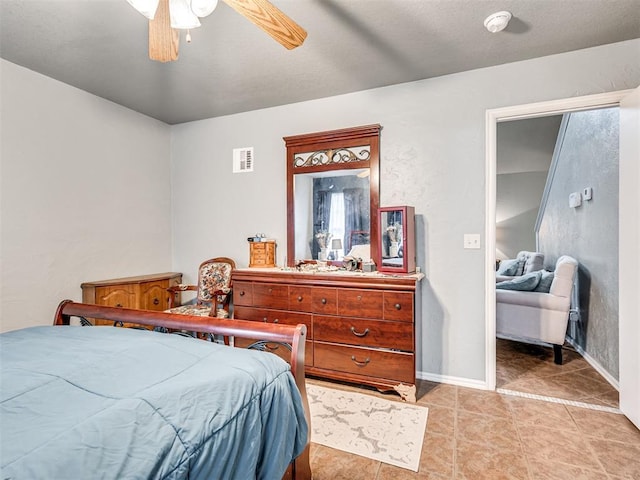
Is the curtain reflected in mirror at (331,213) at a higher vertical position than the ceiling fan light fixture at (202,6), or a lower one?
lower

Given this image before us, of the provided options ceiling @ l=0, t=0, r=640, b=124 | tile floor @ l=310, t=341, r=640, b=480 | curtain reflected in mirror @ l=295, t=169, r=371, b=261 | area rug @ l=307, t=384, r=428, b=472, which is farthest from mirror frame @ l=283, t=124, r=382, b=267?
tile floor @ l=310, t=341, r=640, b=480

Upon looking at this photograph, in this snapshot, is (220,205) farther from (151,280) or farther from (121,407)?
(121,407)

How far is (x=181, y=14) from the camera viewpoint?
1445mm

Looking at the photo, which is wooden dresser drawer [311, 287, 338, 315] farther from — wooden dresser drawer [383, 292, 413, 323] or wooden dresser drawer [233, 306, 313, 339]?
wooden dresser drawer [383, 292, 413, 323]

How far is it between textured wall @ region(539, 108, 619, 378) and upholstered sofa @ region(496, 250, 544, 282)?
1.17 feet

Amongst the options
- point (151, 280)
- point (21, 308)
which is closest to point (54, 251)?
point (21, 308)

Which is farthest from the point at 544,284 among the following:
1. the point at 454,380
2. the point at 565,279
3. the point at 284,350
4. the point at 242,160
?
the point at 242,160

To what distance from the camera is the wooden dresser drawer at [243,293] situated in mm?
2926

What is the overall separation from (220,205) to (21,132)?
5.66 ft

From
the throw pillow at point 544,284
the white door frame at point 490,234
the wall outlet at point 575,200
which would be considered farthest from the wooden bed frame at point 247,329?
the wall outlet at point 575,200

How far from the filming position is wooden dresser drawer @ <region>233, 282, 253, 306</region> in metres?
2.93

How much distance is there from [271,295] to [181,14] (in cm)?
204

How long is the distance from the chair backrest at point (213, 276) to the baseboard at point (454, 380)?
6.80ft

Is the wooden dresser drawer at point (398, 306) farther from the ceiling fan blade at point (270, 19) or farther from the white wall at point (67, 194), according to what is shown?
the white wall at point (67, 194)
